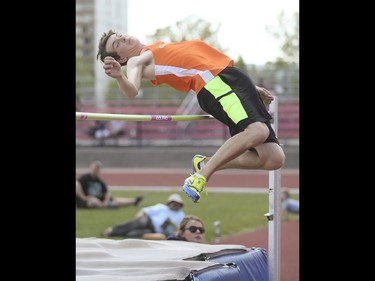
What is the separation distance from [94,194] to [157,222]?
10.0 ft

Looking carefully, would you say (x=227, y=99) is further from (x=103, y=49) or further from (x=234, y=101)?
(x=103, y=49)

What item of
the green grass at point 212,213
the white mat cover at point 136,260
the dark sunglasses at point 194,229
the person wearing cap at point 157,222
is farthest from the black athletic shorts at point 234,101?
the green grass at point 212,213

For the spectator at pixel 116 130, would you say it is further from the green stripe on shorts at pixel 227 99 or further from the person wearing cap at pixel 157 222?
the green stripe on shorts at pixel 227 99

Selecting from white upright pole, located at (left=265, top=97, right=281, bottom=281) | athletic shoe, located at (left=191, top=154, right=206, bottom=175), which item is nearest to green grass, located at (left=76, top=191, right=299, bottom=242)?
white upright pole, located at (left=265, top=97, right=281, bottom=281)

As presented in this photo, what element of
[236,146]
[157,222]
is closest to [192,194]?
[236,146]

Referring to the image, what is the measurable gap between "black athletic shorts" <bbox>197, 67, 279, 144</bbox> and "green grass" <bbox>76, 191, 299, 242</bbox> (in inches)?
191

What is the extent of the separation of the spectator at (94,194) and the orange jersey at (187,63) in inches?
267

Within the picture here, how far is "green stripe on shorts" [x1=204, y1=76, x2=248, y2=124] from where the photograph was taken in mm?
3488

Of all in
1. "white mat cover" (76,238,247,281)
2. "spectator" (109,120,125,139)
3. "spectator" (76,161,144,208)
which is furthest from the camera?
"spectator" (109,120,125,139)

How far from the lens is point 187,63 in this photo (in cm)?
371

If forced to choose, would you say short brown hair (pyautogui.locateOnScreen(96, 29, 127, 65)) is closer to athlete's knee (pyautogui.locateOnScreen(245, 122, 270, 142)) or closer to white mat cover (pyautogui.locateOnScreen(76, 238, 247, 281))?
athlete's knee (pyautogui.locateOnScreen(245, 122, 270, 142))
